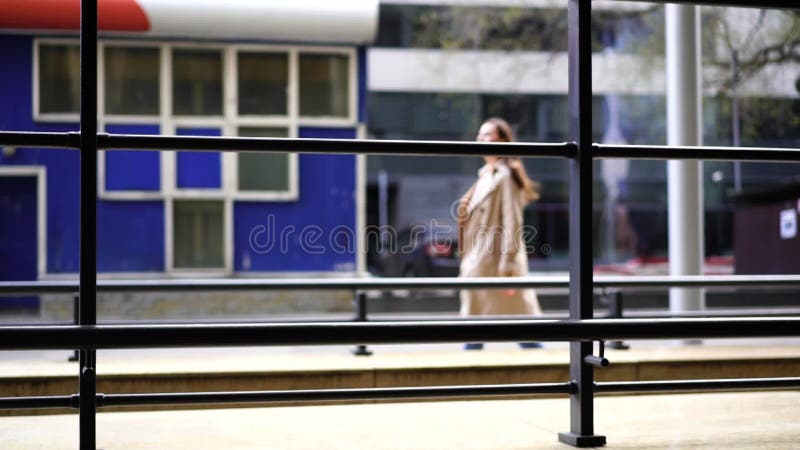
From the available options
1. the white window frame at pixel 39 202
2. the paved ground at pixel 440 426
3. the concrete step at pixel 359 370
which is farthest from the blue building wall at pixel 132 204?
the paved ground at pixel 440 426

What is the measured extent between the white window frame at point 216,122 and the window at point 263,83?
0.04 metres

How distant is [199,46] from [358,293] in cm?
415

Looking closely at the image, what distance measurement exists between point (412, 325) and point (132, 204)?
7.10 metres

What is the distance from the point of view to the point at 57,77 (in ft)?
26.9

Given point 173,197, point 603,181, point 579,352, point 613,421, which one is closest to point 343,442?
point 579,352

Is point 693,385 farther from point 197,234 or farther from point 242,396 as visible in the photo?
point 197,234

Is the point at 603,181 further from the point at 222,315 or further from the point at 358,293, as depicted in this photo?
the point at 358,293

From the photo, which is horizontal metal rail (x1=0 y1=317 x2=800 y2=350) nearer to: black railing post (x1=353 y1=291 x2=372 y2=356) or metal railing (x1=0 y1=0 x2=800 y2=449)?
metal railing (x1=0 y1=0 x2=800 y2=449)

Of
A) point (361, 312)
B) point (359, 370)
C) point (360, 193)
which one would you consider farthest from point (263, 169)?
point (359, 370)

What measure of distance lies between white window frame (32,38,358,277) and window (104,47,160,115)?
0.05 metres

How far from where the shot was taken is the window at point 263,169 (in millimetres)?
8516

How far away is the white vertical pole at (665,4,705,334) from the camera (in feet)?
21.7

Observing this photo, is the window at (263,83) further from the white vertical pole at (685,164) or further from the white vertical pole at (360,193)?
the white vertical pole at (685,164)

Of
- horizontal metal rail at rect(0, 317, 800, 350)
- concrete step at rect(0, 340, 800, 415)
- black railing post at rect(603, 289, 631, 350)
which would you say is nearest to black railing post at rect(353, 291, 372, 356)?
concrete step at rect(0, 340, 800, 415)
